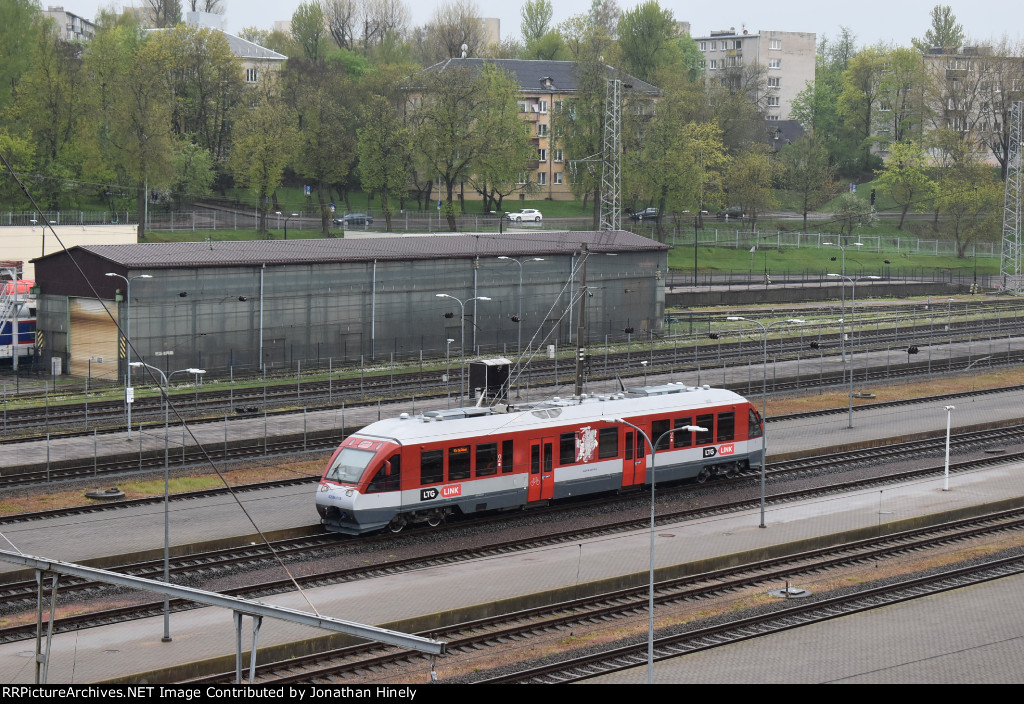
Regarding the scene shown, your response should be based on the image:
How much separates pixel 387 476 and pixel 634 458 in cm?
900

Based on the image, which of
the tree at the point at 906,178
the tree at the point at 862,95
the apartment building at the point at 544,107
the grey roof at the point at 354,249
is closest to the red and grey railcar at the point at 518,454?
the grey roof at the point at 354,249

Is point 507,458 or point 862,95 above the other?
point 862,95

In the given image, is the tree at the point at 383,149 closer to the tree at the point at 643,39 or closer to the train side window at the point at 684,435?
the tree at the point at 643,39

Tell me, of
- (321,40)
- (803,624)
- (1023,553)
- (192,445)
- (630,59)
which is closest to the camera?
(803,624)

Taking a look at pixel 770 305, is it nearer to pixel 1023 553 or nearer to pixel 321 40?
pixel 1023 553

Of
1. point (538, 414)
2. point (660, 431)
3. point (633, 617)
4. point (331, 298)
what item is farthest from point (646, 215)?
point (633, 617)

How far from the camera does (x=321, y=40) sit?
158625mm

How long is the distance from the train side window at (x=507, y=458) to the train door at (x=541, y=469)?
2.24 ft

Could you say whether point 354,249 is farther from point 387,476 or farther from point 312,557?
point 312,557

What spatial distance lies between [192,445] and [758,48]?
14918 cm

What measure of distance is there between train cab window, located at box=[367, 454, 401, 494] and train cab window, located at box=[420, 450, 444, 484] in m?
0.78

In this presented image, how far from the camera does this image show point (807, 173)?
131375 millimetres

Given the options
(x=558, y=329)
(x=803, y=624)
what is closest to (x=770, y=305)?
(x=558, y=329)

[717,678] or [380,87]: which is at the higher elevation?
[380,87]
